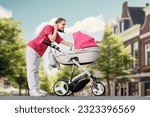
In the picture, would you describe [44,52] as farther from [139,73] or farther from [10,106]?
[139,73]

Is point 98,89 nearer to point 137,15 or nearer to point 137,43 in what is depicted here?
point 137,15

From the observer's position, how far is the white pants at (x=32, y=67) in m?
3.25

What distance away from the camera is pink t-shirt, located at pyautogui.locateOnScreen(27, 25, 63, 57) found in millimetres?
3300

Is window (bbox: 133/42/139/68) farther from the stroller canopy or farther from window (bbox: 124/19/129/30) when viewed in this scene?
the stroller canopy

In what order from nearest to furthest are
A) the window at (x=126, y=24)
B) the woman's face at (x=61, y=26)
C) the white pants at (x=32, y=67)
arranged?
the white pants at (x=32, y=67), the woman's face at (x=61, y=26), the window at (x=126, y=24)

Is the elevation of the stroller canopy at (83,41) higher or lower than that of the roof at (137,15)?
lower

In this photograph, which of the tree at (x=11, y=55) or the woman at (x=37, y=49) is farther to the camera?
the tree at (x=11, y=55)

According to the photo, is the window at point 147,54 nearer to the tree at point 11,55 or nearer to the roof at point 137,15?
the roof at point 137,15

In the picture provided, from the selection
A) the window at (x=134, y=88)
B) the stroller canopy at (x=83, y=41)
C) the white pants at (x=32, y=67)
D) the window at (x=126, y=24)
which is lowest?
the window at (x=134, y=88)

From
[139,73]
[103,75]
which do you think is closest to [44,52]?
[103,75]

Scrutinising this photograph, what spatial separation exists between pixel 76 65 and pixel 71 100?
846 mm

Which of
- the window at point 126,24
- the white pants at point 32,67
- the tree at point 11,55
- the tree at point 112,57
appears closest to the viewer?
the white pants at point 32,67

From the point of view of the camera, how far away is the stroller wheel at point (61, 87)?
333 cm

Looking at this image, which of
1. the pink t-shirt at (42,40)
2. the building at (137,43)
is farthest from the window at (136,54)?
the pink t-shirt at (42,40)
